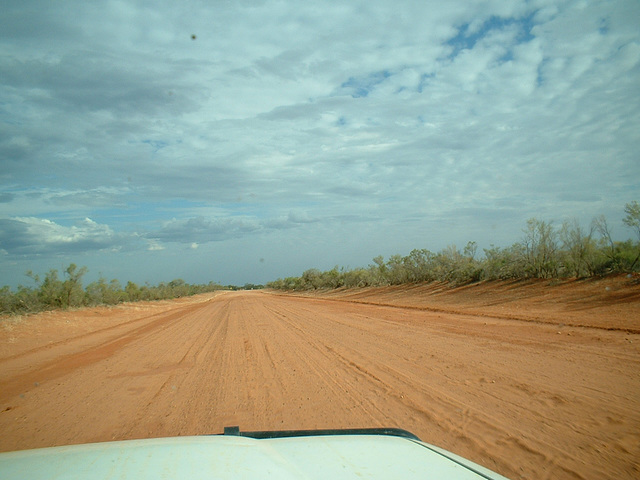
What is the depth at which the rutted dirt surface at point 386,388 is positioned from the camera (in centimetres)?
454

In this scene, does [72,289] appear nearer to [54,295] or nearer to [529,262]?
[54,295]

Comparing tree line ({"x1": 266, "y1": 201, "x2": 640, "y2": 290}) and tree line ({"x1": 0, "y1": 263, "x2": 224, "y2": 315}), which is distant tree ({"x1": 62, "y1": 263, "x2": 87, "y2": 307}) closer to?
tree line ({"x1": 0, "y1": 263, "x2": 224, "y2": 315})

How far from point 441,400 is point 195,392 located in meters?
4.23

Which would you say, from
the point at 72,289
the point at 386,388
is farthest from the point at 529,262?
the point at 72,289

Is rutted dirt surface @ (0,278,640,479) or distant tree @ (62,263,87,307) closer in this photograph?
rutted dirt surface @ (0,278,640,479)

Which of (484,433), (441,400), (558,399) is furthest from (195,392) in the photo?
(558,399)

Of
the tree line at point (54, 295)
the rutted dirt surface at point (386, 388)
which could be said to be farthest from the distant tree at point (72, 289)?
the rutted dirt surface at point (386, 388)

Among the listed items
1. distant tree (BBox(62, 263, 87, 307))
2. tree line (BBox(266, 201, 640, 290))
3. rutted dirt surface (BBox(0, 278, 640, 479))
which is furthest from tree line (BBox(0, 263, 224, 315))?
tree line (BBox(266, 201, 640, 290))

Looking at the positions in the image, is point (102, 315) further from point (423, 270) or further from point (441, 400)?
point (441, 400)

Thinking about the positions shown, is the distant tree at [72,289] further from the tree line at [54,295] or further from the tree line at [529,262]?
the tree line at [529,262]

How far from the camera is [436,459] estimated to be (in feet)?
8.46

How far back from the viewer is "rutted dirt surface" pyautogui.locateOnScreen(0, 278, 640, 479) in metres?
4.54

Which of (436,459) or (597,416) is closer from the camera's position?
(436,459)

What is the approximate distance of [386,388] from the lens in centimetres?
654
